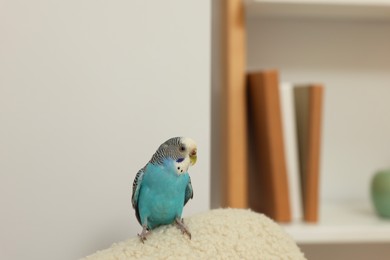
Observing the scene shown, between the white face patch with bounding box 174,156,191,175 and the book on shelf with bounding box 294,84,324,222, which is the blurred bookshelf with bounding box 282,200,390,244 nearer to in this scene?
the book on shelf with bounding box 294,84,324,222

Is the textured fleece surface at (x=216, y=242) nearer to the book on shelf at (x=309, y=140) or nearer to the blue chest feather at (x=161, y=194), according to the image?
the blue chest feather at (x=161, y=194)

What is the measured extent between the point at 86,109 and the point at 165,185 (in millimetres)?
234

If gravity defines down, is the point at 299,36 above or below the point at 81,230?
above

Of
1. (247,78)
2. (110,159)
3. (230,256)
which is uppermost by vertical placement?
(247,78)

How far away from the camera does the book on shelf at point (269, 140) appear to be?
86 cm

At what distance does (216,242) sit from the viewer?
0.60 metres

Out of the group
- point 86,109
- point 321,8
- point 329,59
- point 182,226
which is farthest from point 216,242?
point 329,59

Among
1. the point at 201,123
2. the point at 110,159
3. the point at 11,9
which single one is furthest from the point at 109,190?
the point at 11,9

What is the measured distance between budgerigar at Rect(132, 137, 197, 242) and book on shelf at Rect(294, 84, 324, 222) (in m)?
0.33

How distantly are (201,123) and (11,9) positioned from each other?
0.33 meters

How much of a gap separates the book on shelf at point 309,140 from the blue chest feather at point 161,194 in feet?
1.14

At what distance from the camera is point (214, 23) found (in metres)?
1.06

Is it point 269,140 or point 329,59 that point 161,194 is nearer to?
point 269,140

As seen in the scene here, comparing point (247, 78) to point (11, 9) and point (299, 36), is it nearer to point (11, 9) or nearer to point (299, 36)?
point (299, 36)
